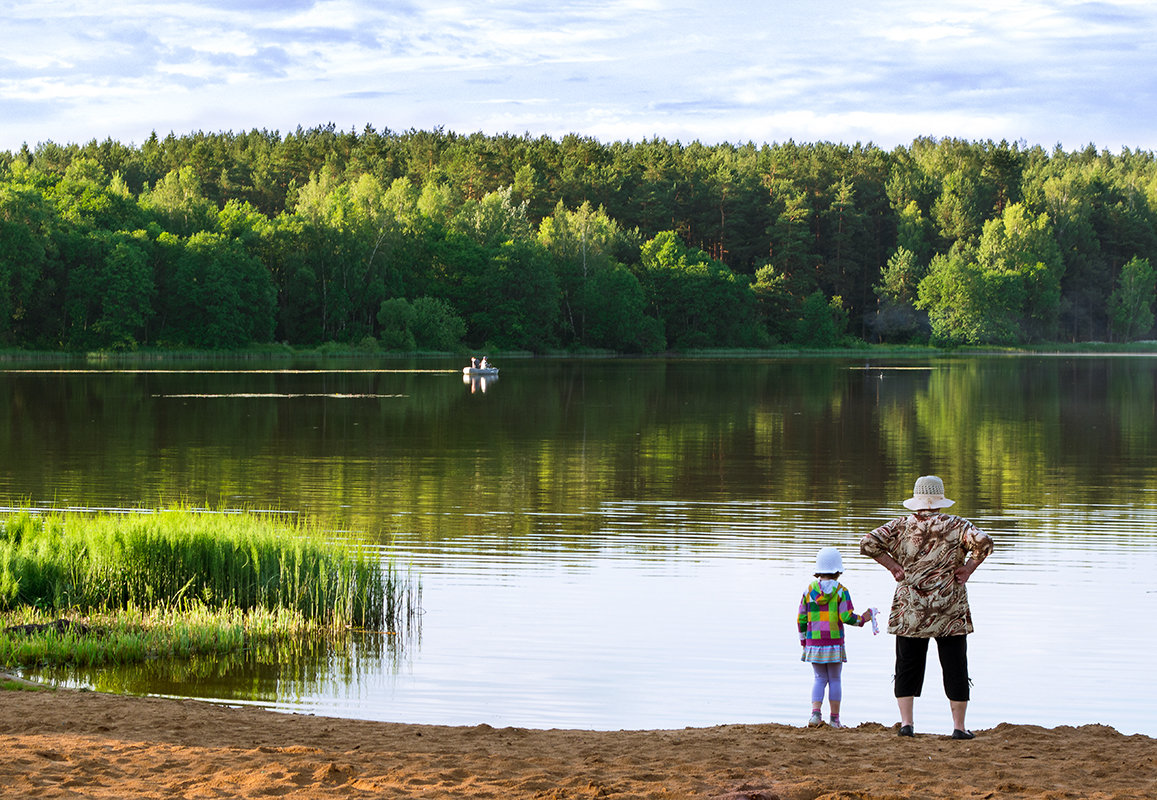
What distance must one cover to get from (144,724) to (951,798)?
18.1ft

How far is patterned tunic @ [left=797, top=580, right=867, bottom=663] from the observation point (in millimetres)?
10516

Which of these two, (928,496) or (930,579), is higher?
(928,496)

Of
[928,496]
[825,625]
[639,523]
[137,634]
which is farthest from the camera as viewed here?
[639,523]

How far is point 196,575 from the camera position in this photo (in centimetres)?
1554

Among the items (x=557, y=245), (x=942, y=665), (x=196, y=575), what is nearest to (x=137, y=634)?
(x=196, y=575)

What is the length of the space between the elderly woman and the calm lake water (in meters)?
1.73

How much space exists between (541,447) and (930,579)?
29605 millimetres

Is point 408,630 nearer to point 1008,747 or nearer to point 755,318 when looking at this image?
point 1008,747

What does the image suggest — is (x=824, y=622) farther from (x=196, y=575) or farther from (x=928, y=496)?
(x=196, y=575)

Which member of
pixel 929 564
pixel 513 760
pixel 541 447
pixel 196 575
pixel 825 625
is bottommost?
pixel 513 760

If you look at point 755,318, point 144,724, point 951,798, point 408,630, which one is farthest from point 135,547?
point 755,318

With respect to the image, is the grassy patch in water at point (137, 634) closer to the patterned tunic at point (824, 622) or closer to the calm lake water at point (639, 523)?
the calm lake water at point (639, 523)

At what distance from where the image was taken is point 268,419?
4772 cm

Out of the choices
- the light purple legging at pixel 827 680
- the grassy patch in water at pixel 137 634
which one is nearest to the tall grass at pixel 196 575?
the grassy patch in water at pixel 137 634
